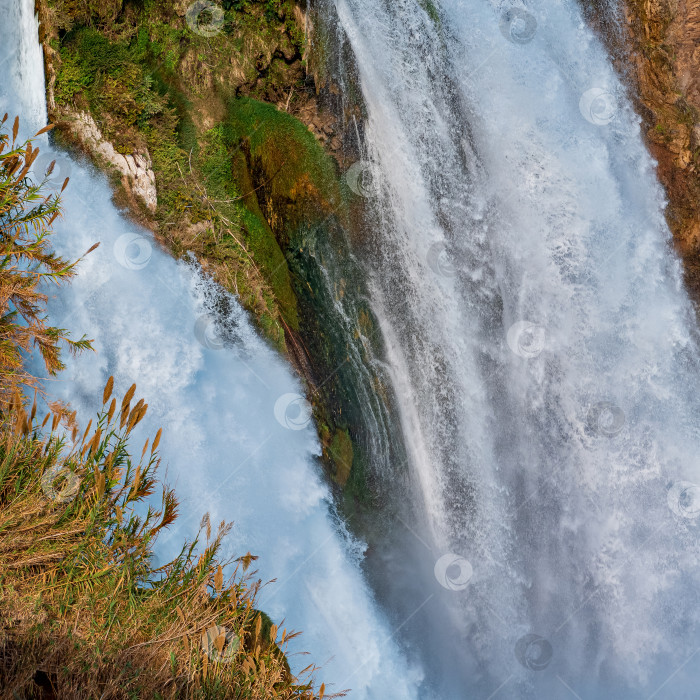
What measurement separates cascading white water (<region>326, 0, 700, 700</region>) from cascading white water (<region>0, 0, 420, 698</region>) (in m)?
1.05

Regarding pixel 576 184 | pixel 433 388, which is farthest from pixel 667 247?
pixel 433 388

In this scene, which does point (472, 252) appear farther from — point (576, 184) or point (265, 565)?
point (265, 565)

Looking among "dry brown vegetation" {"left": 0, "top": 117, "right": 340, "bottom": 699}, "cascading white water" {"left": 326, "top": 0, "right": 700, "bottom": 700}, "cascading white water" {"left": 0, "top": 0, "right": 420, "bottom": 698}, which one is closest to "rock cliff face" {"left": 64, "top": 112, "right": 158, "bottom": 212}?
"cascading white water" {"left": 0, "top": 0, "right": 420, "bottom": 698}

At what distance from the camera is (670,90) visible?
7.86 meters

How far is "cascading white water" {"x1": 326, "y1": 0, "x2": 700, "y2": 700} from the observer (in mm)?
7637

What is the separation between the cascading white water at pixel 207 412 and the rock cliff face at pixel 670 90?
602 centimetres

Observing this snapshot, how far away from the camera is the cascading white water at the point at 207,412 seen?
7449mm

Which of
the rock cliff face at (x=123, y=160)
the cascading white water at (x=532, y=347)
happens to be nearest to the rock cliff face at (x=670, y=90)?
the cascading white water at (x=532, y=347)

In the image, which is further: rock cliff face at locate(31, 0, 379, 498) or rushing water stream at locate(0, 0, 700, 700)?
rock cliff face at locate(31, 0, 379, 498)

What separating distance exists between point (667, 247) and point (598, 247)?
1.04 meters

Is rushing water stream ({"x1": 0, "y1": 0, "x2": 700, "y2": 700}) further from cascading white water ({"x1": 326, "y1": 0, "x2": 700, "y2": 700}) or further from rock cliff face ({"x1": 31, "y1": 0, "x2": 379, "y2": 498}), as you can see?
rock cliff face ({"x1": 31, "y1": 0, "x2": 379, "y2": 498})

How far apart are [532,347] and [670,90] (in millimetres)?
4152

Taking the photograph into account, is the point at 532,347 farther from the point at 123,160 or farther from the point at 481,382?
the point at 123,160

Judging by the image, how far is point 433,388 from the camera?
25.6ft
